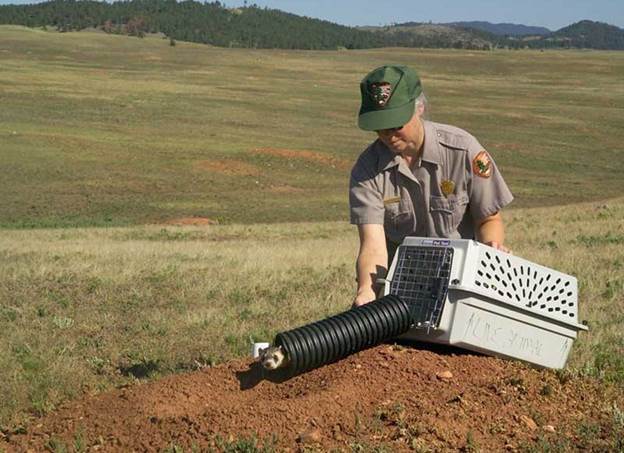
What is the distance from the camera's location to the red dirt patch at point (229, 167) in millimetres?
33000

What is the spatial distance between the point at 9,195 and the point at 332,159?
43.9 ft

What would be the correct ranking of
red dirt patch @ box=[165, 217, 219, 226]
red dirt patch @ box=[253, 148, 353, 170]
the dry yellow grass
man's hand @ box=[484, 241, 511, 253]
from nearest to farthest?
man's hand @ box=[484, 241, 511, 253]
the dry yellow grass
red dirt patch @ box=[165, 217, 219, 226]
red dirt patch @ box=[253, 148, 353, 170]

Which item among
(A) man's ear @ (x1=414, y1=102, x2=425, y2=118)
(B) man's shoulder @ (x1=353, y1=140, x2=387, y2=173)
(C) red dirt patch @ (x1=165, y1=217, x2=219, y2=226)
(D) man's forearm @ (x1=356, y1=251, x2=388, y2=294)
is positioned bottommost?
(C) red dirt patch @ (x1=165, y1=217, x2=219, y2=226)

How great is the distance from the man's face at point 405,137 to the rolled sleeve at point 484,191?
31 centimetres

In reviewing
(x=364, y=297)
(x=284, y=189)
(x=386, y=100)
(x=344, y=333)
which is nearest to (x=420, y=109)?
(x=386, y=100)

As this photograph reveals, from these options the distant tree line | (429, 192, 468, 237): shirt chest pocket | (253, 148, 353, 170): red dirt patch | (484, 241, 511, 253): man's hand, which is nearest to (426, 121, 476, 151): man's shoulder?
(429, 192, 468, 237): shirt chest pocket

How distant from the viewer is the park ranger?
4.88m

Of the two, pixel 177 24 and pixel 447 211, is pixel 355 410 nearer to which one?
pixel 447 211

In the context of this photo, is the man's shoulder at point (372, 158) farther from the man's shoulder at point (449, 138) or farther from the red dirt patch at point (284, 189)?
the red dirt patch at point (284, 189)

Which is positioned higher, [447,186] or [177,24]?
[447,186]

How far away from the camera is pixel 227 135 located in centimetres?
4219

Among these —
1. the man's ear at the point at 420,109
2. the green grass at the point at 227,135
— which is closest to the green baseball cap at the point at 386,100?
the man's ear at the point at 420,109

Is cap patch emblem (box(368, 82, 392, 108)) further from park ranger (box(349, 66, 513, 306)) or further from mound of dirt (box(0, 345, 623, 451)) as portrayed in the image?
mound of dirt (box(0, 345, 623, 451))

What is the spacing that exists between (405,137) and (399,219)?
1.97 feet
